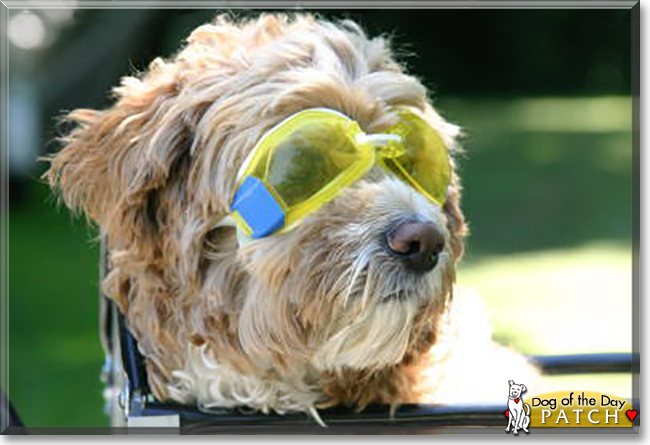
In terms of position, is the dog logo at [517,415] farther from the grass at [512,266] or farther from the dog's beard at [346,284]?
the grass at [512,266]

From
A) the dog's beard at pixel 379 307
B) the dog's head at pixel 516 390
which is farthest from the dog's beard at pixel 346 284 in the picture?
the dog's head at pixel 516 390

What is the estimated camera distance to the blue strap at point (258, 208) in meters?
2.34

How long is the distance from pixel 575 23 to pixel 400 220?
1119cm

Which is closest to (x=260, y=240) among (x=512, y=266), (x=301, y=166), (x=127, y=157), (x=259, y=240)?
(x=259, y=240)

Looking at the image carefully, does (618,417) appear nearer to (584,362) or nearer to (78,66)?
(584,362)

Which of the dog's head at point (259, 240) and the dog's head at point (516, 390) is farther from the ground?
the dog's head at point (259, 240)

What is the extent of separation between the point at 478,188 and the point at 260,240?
9554mm

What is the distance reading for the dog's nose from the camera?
7.45 ft

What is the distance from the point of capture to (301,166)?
2.34 metres

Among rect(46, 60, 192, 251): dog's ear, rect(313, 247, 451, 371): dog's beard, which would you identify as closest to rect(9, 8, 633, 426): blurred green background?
rect(46, 60, 192, 251): dog's ear

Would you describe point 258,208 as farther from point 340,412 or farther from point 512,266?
point 512,266

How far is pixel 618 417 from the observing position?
2.42 metres

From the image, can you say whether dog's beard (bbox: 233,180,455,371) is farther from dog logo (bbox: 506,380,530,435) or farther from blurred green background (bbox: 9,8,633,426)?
blurred green background (bbox: 9,8,633,426)

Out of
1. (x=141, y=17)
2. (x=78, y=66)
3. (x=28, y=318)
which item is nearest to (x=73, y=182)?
(x=141, y=17)
